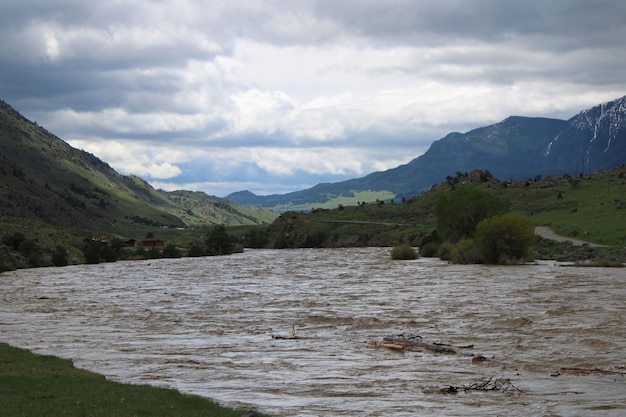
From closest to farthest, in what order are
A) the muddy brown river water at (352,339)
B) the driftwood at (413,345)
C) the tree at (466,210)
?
the muddy brown river water at (352,339), the driftwood at (413,345), the tree at (466,210)

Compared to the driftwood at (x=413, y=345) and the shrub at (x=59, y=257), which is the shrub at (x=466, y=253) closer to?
the shrub at (x=59, y=257)

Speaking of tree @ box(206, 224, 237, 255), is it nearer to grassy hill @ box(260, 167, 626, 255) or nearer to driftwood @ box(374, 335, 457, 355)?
grassy hill @ box(260, 167, 626, 255)

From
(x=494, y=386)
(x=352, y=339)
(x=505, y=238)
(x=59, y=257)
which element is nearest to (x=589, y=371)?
(x=494, y=386)

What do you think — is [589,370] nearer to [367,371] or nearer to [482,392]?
[482,392]

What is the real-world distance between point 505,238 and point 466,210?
24.6 metres

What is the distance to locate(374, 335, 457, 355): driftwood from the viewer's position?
37469 mm

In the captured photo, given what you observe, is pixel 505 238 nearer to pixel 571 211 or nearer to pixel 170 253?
pixel 571 211

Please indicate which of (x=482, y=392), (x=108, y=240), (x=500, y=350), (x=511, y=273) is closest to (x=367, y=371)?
(x=482, y=392)

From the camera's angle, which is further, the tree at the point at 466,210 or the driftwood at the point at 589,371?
the tree at the point at 466,210

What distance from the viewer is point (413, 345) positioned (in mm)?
38781

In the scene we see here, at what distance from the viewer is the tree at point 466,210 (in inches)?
5231

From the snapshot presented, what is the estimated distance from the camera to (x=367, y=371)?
32562 mm

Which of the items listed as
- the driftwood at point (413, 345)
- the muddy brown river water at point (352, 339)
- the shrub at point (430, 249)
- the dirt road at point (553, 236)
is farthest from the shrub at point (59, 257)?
the driftwood at point (413, 345)

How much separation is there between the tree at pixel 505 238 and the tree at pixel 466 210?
18.3m
